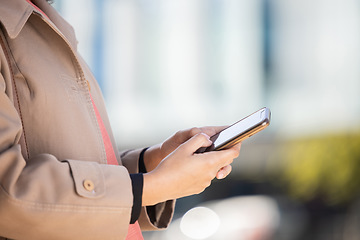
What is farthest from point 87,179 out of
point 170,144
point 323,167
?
point 323,167

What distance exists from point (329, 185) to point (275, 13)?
103 inches

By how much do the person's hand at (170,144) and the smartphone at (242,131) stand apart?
0.60 ft

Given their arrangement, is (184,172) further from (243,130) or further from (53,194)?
(53,194)

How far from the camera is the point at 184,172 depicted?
4.32 ft

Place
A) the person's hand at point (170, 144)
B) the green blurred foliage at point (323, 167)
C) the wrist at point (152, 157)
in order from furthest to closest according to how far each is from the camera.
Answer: the green blurred foliage at point (323, 167) < the wrist at point (152, 157) < the person's hand at point (170, 144)

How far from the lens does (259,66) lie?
27.3ft

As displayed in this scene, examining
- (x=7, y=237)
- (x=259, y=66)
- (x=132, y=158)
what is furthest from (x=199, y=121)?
(x=7, y=237)

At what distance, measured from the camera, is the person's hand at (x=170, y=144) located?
1661 mm

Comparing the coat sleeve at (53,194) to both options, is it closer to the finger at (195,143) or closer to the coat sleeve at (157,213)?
the finger at (195,143)

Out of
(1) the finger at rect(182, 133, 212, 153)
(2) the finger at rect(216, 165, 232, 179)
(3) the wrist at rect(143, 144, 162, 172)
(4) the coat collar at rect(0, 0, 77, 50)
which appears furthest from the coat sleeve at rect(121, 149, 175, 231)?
(4) the coat collar at rect(0, 0, 77, 50)

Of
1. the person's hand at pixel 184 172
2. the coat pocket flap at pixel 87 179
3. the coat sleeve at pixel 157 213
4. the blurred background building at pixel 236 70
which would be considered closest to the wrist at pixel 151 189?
the person's hand at pixel 184 172

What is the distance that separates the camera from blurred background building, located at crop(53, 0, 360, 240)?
26.2ft

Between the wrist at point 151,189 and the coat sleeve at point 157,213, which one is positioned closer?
the wrist at point 151,189

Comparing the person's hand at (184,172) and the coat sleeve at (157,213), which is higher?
the person's hand at (184,172)
